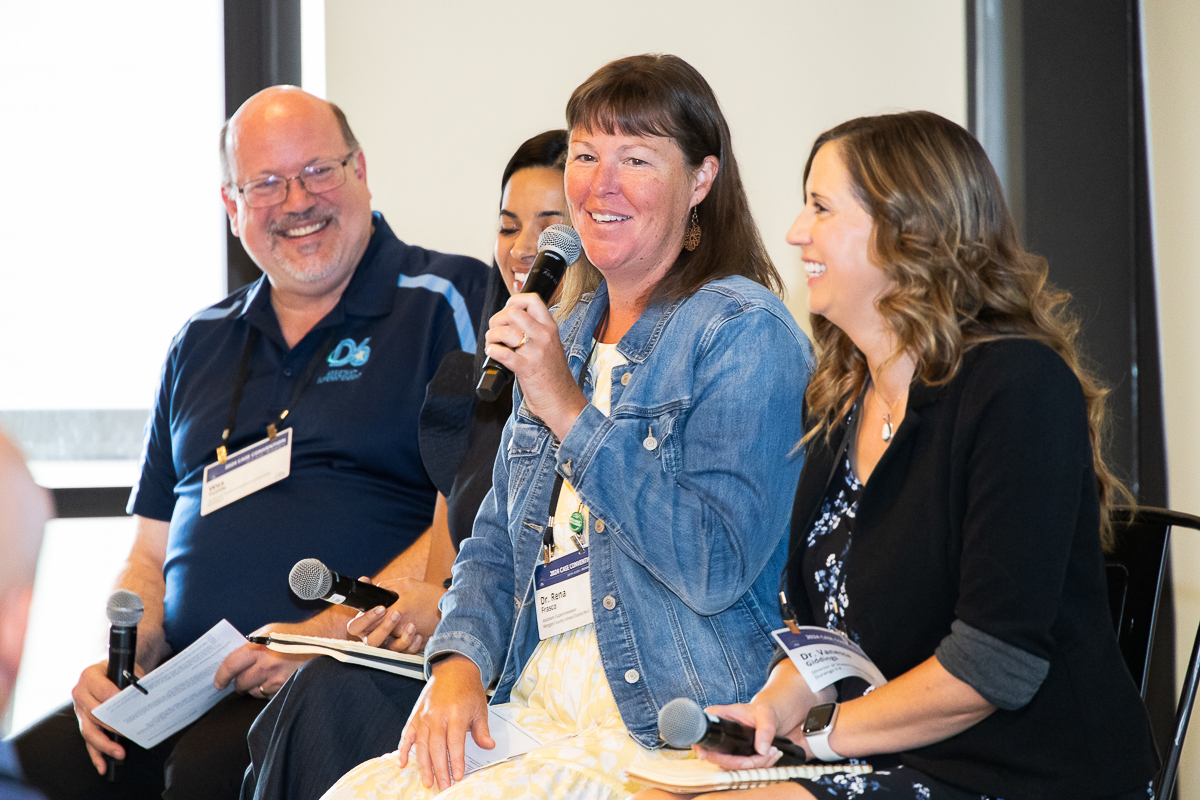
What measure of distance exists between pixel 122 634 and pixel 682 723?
4.74ft

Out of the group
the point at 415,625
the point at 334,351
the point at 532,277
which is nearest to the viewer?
the point at 532,277

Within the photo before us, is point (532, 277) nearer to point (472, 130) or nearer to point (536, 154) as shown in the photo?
point (536, 154)

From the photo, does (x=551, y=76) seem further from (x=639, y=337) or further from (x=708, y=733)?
(x=708, y=733)

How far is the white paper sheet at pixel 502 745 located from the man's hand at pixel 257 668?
26.8 inches

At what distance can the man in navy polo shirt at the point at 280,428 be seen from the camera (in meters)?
2.19

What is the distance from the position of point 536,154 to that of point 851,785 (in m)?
1.64

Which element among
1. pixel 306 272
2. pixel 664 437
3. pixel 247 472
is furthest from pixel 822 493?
pixel 306 272

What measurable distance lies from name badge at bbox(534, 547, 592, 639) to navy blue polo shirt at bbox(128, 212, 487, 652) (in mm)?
871

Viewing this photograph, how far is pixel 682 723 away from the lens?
1.12 metres

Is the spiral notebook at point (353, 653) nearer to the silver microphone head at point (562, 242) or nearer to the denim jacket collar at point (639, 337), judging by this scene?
the denim jacket collar at point (639, 337)

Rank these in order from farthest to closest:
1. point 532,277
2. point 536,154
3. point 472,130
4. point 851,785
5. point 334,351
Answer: point 472,130 → point 334,351 → point 536,154 → point 532,277 → point 851,785

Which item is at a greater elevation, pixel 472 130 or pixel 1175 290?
pixel 472 130

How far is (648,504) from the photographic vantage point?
144 centimetres

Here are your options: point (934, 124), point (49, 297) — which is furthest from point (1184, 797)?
point (49, 297)
